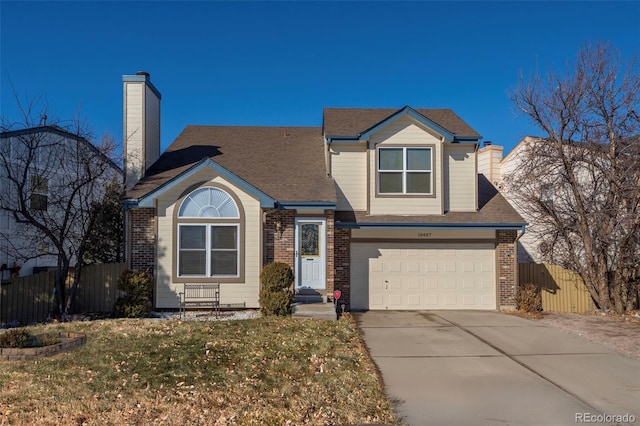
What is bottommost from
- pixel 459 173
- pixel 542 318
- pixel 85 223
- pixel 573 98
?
pixel 542 318

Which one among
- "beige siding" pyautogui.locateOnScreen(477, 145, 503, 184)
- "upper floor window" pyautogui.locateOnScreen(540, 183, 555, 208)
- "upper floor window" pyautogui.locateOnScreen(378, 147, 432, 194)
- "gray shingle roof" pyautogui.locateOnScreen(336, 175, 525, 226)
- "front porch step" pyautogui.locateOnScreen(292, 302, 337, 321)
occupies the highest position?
"beige siding" pyautogui.locateOnScreen(477, 145, 503, 184)

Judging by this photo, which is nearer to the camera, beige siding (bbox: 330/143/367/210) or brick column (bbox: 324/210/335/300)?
brick column (bbox: 324/210/335/300)

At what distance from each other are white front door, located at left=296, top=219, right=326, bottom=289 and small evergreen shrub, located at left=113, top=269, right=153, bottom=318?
4.11m

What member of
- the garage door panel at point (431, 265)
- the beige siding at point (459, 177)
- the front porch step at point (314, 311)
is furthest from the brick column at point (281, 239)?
the beige siding at point (459, 177)

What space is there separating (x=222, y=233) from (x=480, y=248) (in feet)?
25.4

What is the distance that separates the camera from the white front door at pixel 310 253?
44.5 ft

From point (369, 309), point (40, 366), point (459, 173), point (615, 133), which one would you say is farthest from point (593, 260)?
point (40, 366)

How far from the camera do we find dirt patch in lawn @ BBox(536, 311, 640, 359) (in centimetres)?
976

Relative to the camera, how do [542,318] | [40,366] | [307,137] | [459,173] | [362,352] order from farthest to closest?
[307,137]
[459,173]
[542,318]
[362,352]
[40,366]

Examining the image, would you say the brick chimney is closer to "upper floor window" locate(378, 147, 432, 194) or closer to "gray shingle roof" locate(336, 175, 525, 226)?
"gray shingle roof" locate(336, 175, 525, 226)

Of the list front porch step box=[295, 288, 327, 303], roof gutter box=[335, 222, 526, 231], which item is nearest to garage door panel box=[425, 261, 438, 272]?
roof gutter box=[335, 222, 526, 231]

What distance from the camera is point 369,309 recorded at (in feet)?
46.7

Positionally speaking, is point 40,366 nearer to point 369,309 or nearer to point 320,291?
point 320,291

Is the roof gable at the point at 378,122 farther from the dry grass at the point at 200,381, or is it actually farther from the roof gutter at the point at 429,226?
the dry grass at the point at 200,381
